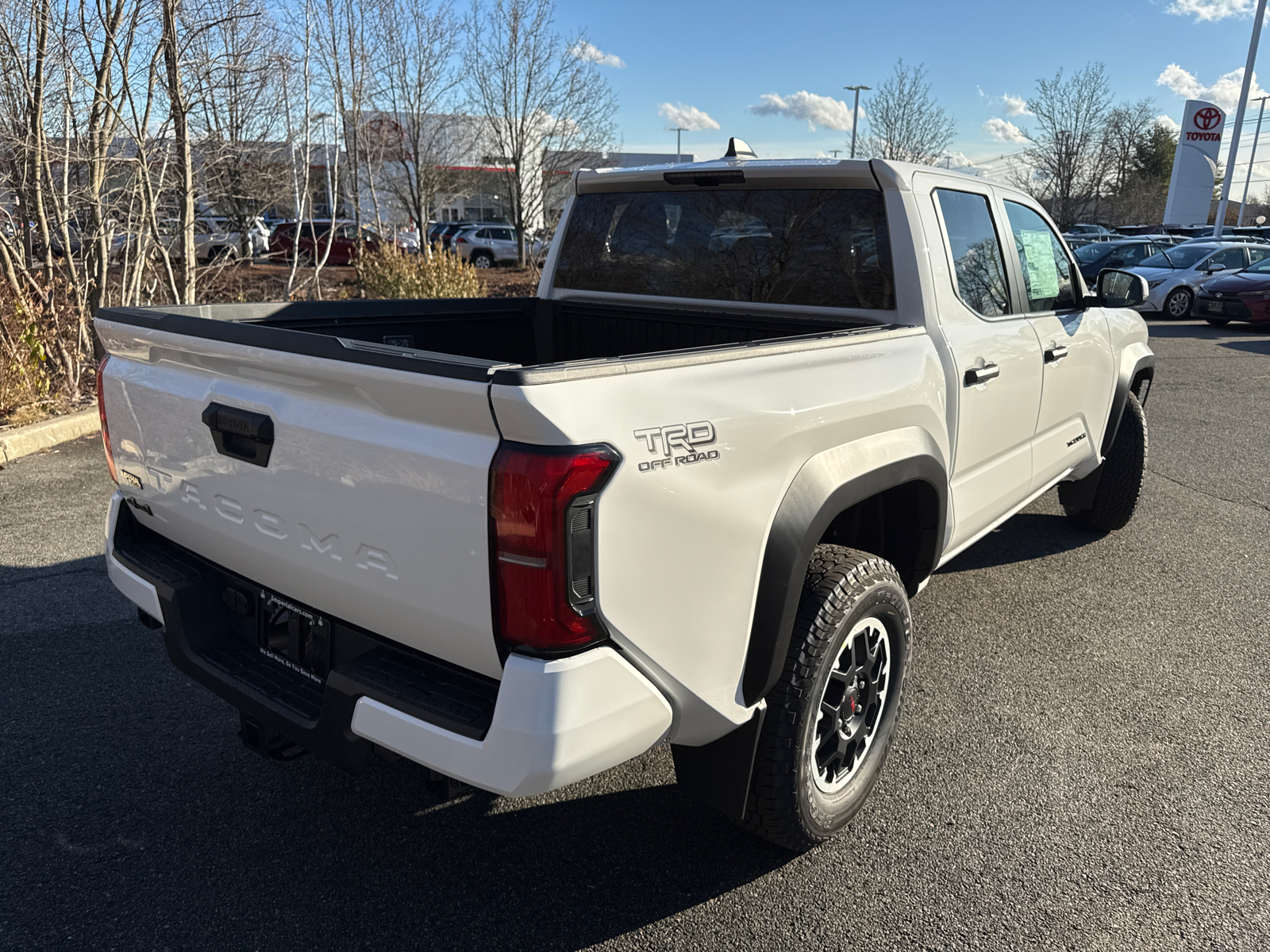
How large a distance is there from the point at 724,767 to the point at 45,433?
6749 mm

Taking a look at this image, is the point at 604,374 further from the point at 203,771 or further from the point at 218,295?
the point at 218,295

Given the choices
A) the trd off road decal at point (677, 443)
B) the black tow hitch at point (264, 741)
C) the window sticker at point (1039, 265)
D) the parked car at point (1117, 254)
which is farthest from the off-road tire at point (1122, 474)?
the parked car at point (1117, 254)

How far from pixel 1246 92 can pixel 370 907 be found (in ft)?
118

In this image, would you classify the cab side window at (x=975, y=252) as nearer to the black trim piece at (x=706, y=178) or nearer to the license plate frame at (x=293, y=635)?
the black trim piece at (x=706, y=178)

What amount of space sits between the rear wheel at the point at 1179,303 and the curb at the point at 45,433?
763 inches

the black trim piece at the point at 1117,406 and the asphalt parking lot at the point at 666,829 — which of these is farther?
the black trim piece at the point at 1117,406

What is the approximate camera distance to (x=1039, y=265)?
165 inches

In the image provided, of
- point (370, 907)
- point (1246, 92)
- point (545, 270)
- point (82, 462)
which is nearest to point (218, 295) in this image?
point (82, 462)

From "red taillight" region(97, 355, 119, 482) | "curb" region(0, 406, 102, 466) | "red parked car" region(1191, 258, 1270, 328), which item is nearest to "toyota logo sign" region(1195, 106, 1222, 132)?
"red parked car" region(1191, 258, 1270, 328)

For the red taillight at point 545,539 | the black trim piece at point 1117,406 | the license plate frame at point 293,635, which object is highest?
the red taillight at point 545,539

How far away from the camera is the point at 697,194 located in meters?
3.72

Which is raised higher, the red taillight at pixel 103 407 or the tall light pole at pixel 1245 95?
the tall light pole at pixel 1245 95

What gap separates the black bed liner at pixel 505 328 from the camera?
2236 millimetres

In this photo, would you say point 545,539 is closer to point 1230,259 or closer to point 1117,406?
point 1117,406
